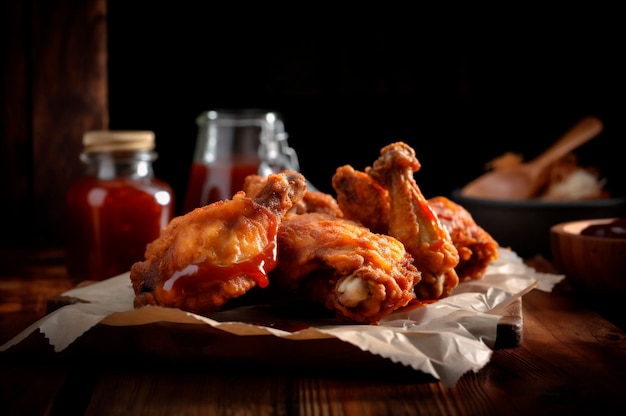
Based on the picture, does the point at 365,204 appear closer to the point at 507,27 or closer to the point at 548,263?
the point at 548,263

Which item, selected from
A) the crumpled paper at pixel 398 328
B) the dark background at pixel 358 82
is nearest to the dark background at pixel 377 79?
the dark background at pixel 358 82

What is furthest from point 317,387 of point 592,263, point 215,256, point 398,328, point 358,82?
point 358,82

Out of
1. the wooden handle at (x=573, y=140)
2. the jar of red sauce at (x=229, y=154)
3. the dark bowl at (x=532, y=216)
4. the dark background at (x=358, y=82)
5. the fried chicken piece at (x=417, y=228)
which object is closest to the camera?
the fried chicken piece at (x=417, y=228)

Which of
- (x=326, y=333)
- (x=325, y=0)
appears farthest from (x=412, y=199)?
(x=325, y=0)

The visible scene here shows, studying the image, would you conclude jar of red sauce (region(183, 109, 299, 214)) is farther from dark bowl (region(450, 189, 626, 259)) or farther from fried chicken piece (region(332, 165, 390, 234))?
dark bowl (region(450, 189, 626, 259))

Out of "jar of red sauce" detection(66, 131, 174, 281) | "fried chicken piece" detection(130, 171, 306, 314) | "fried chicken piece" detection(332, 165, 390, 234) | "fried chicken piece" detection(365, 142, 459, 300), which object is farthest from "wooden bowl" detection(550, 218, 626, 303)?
"jar of red sauce" detection(66, 131, 174, 281)

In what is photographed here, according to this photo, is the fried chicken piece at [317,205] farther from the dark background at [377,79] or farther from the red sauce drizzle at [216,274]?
the dark background at [377,79]
